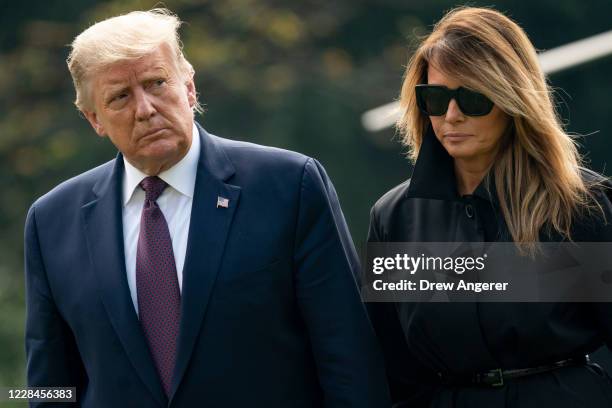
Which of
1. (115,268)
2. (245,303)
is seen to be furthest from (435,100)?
(115,268)

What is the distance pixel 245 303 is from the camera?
3631mm

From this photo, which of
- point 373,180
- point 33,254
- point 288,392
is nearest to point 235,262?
point 288,392

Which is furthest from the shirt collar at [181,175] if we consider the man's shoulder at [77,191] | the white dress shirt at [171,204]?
the man's shoulder at [77,191]

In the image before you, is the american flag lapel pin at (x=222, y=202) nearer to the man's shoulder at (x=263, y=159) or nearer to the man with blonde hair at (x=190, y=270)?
the man with blonde hair at (x=190, y=270)

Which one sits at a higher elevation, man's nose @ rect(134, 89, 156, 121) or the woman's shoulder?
man's nose @ rect(134, 89, 156, 121)

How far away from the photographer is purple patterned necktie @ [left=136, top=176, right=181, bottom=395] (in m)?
3.66

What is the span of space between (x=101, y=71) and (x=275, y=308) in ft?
2.61

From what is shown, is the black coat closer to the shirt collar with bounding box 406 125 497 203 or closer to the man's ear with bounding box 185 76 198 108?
the shirt collar with bounding box 406 125 497 203

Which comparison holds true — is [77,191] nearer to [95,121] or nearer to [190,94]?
[95,121]

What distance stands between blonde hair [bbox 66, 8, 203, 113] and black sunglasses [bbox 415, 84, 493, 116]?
2.17ft

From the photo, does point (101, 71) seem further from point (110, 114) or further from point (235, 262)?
point (235, 262)

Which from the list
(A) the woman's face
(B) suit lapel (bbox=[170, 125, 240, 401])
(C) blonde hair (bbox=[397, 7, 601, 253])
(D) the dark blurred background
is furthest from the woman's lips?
(D) the dark blurred background

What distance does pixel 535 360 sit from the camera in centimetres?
351

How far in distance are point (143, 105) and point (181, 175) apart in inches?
8.9
